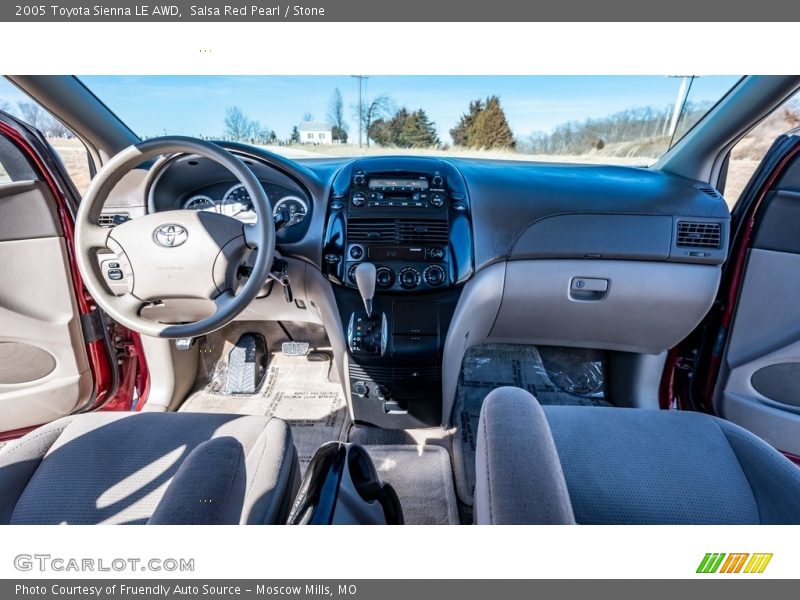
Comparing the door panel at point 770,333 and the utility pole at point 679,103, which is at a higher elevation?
the utility pole at point 679,103

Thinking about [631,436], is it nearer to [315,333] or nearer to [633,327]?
[633,327]

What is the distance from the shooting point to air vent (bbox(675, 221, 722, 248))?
1662mm

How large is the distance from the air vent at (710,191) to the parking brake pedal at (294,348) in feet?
6.83

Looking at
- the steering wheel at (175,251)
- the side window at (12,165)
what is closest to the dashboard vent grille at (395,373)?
the steering wheel at (175,251)

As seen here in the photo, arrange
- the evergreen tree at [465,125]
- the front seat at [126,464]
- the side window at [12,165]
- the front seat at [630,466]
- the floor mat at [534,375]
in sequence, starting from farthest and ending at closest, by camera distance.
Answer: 1. the floor mat at [534,375]
2. the evergreen tree at [465,125]
3. the side window at [12,165]
4. the front seat at [126,464]
5. the front seat at [630,466]

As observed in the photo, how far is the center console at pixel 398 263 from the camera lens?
1.65 m

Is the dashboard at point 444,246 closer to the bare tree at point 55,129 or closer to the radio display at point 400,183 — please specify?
the radio display at point 400,183

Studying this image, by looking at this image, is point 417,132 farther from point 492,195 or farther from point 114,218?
point 114,218

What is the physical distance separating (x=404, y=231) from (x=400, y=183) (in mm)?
215

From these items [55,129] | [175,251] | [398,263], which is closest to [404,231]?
[398,263]

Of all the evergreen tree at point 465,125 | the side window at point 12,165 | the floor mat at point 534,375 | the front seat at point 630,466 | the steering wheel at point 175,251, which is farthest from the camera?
the floor mat at point 534,375

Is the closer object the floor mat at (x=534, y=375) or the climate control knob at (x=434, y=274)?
the climate control knob at (x=434, y=274)

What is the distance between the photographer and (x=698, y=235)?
1.68 m

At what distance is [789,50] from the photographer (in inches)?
40.7
